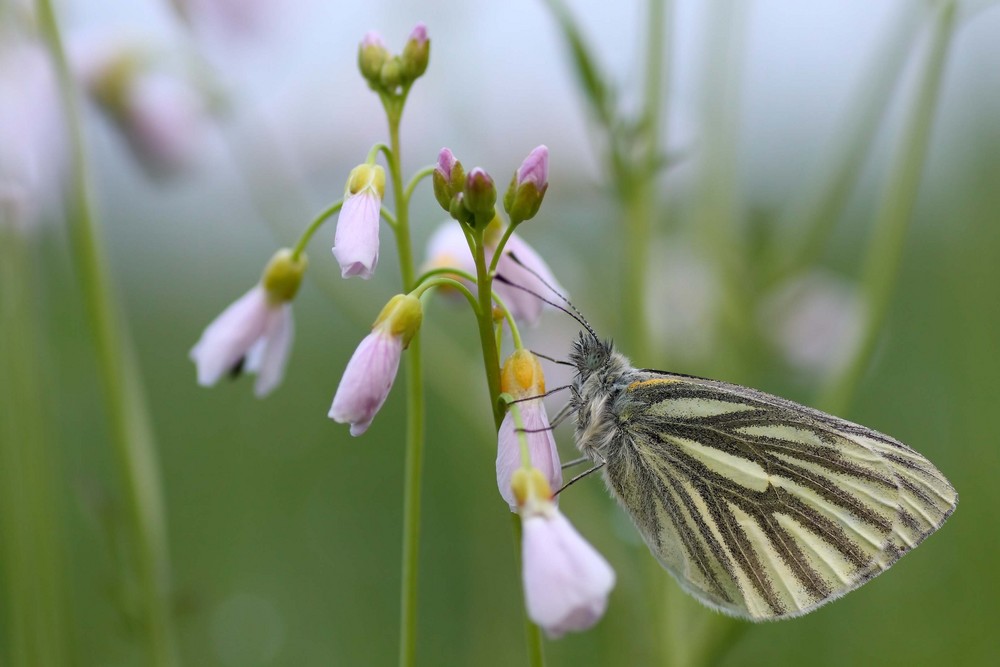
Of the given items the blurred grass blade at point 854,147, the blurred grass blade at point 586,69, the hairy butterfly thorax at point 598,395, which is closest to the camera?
the hairy butterfly thorax at point 598,395

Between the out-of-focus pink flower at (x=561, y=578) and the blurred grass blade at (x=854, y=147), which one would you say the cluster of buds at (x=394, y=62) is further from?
the blurred grass blade at (x=854, y=147)

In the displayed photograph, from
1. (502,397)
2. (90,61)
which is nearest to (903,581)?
(502,397)

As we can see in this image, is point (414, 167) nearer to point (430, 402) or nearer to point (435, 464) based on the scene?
point (430, 402)

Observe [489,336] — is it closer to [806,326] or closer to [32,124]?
[32,124]

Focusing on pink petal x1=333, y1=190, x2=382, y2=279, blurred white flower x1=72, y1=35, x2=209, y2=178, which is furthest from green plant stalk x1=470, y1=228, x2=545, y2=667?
blurred white flower x1=72, y1=35, x2=209, y2=178

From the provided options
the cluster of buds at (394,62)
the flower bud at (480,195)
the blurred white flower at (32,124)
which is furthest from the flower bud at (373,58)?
the blurred white flower at (32,124)
